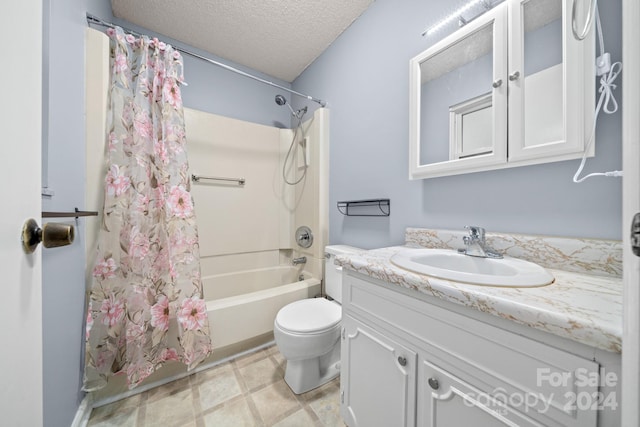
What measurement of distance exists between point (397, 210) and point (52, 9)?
1771 millimetres

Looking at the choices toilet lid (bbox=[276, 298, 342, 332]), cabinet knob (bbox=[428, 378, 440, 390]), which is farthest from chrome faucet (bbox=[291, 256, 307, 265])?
cabinet knob (bbox=[428, 378, 440, 390])

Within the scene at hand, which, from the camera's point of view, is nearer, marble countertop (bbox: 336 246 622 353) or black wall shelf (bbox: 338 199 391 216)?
marble countertop (bbox: 336 246 622 353)

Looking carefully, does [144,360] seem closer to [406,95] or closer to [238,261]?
[238,261]

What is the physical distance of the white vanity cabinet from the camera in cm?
45

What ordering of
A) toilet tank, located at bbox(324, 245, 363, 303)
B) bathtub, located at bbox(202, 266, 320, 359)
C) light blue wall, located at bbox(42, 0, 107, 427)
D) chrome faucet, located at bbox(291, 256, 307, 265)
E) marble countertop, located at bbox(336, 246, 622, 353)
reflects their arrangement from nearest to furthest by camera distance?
A: marble countertop, located at bbox(336, 246, 622, 353), light blue wall, located at bbox(42, 0, 107, 427), bathtub, located at bbox(202, 266, 320, 359), toilet tank, located at bbox(324, 245, 363, 303), chrome faucet, located at bbox(291, 256, 307, 265)

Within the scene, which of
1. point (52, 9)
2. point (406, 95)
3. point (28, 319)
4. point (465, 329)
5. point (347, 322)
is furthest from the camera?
point (406, 95)

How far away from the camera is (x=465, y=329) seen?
585 millimetres

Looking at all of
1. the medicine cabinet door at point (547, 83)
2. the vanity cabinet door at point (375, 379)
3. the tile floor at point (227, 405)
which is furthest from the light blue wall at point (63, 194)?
the medicine cabinet door at point (547, 83)

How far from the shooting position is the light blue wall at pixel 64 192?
807 millimetres

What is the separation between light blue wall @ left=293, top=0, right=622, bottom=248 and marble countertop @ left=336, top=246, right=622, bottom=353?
0.23m

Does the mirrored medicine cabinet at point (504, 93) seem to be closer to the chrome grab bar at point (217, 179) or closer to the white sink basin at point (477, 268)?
the white sink basin at point (477, 268)

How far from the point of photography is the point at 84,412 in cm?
106

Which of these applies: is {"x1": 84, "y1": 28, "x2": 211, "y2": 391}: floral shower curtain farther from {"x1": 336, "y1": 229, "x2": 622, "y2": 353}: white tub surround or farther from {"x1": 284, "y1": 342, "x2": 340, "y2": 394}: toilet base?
{"x1": 336, "y1": 229, "x2": 622, "y2": 353}: white tub surround

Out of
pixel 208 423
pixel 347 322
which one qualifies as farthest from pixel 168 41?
pixel 208 423
